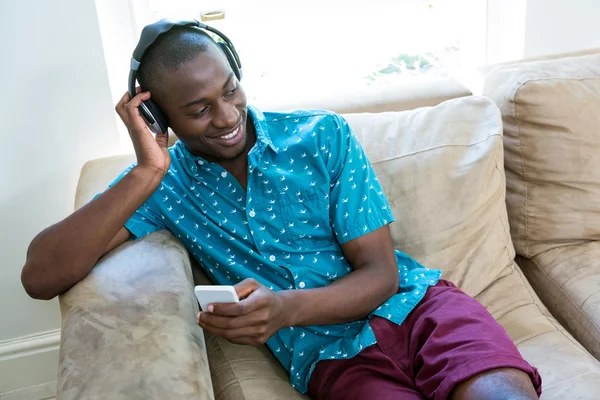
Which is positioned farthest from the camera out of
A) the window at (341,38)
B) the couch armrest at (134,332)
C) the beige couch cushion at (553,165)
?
the window at (341,38)

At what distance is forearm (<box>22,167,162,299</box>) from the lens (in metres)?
1.27

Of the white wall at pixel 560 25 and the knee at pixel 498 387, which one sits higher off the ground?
the white wall at pixel 560 25

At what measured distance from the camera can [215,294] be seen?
1.07 m

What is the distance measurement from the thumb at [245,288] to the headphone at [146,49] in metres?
0.41

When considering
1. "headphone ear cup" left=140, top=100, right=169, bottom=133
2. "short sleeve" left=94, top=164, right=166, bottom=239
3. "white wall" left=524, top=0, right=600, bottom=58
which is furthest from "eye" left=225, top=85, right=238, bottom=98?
"white wall" left=524, top=0, right=600, bottom=58

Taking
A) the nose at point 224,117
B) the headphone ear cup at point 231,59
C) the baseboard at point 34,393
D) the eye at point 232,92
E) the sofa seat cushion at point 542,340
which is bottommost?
the baseboard at point 34,393

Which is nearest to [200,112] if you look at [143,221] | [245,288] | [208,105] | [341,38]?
[208,105]

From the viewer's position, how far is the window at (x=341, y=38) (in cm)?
225

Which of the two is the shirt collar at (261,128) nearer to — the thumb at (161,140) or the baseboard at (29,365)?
the thumb at (161,140)

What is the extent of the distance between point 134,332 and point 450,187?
866 millimetres

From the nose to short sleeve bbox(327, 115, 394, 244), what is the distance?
0.74 ft

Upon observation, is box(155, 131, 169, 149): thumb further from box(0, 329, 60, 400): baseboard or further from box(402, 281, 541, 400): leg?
box(0, 329, 60, 400): baseboard

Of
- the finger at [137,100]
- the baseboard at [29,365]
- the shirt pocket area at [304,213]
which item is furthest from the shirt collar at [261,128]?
the baseboard at [29,365]

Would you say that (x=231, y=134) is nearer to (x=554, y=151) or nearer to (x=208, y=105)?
(x=208, y=105)
